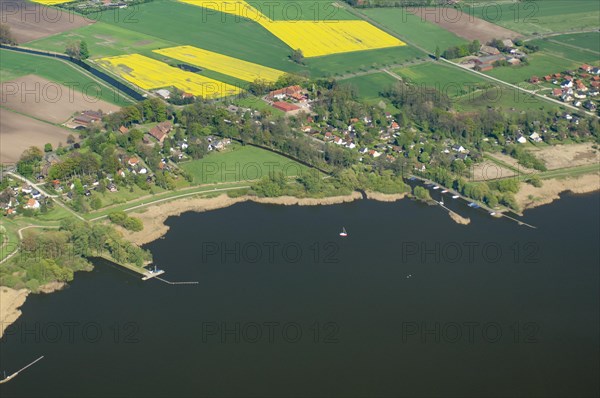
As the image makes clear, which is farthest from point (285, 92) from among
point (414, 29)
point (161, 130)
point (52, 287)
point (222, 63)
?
point (52, 287)

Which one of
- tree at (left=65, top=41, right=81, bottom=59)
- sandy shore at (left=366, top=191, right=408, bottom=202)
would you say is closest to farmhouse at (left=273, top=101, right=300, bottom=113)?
sandy shore at (left=366, top=191, right=408, bottom=202)

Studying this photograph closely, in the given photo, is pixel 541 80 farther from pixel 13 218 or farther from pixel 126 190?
pixel 13 218

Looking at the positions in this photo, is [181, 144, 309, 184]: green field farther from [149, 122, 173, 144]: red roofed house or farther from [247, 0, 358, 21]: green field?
[247, 0, 358, 21]: green field

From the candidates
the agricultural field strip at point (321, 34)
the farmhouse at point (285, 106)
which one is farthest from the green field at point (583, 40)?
the farmhouse at point (285, 106)

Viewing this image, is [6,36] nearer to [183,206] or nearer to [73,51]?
[73,51]

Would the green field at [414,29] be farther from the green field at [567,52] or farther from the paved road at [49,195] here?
the paved road at [49,195]

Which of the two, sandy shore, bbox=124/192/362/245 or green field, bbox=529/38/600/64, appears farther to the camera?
green field, bbox=529/38/600/64

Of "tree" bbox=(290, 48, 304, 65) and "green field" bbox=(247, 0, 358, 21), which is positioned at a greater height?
"green field" bbox=(247, 0, 358, 21)

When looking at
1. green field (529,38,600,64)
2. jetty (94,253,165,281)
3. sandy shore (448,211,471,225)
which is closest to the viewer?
jetty (94,253,165,281)
